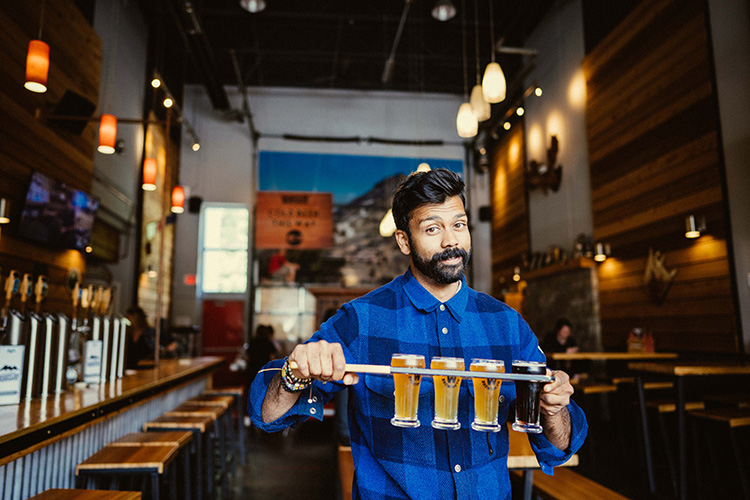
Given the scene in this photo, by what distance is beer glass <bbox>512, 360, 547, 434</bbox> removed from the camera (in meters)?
1.21

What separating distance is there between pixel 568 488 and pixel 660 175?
15.0 feet

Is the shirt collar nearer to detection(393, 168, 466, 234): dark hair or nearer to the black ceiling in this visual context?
detection(393, 168, 466, 234): dark hair

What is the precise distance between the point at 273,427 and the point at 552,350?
220 inches

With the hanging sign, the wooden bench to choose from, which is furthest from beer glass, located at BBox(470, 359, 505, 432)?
the hanging sign

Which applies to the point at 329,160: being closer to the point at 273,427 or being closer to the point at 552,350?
the point at 552,350

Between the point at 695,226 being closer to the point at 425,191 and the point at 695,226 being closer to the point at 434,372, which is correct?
the point at 425,191

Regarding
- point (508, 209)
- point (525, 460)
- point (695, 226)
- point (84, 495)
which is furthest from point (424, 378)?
point (508, 209)

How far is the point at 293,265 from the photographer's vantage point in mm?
10969

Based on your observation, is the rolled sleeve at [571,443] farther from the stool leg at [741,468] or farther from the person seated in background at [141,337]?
the person seated in background at [141,337]

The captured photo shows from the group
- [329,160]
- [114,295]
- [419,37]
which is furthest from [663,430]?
[329,160]

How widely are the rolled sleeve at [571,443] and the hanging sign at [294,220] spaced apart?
854 centimetres

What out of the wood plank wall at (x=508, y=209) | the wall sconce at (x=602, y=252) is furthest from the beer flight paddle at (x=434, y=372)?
the wood plank wall at (x=508, y=209)

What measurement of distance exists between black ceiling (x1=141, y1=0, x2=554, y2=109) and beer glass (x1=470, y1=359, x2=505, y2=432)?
7.17 metres

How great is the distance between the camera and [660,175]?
586cm
